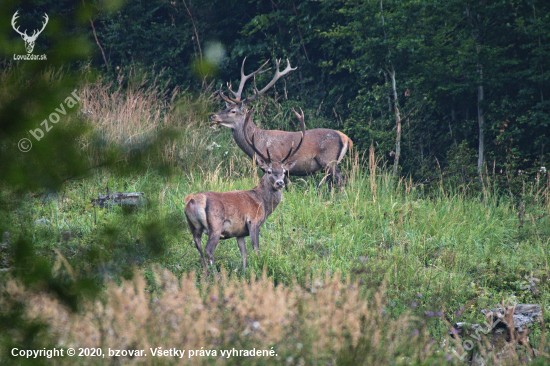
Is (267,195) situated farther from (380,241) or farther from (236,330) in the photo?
(236,330)

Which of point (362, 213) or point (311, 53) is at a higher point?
point (311, 53)

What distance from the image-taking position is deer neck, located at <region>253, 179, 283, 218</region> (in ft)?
19.9

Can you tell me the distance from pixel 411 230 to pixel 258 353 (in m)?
4.61

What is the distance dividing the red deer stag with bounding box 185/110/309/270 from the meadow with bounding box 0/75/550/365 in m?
0.27

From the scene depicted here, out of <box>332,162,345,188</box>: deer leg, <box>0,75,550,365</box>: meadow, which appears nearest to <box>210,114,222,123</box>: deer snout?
<box>0,75,550,365</box>: meadow

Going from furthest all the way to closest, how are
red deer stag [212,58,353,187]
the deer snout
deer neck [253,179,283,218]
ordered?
1. red deer stag [212,58,353,187]
2. the deer snout
3. deer neck [253,179,283,218]

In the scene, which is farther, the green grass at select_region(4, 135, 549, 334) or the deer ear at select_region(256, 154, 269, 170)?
the deer ear at select_region(256, 154, 269, 170)

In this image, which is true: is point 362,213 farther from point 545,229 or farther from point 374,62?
point 374,62

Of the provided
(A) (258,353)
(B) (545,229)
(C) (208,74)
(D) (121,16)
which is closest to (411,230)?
(B) (545,229)

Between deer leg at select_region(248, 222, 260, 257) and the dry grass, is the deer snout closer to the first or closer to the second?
deer leg at select_region(248, 222, 260, 257)

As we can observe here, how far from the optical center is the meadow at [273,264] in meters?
1.75

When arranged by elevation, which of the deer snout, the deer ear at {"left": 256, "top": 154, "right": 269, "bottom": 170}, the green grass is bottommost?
the green grass

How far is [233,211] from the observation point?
18.0 feet

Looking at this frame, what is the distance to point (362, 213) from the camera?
7.38m
